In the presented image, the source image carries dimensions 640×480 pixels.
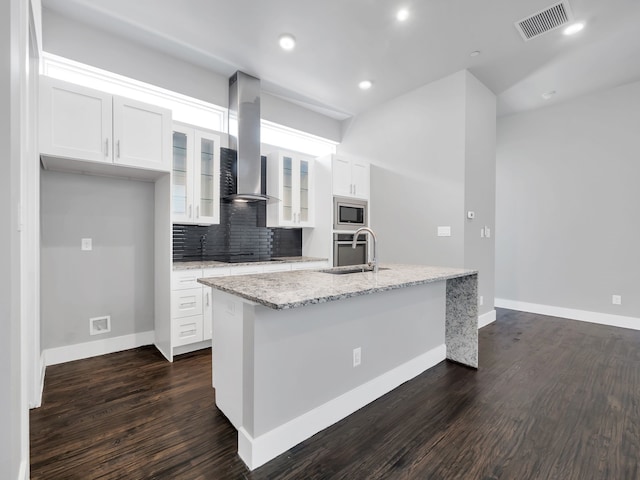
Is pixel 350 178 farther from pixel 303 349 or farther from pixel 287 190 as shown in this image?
pixel 303 349

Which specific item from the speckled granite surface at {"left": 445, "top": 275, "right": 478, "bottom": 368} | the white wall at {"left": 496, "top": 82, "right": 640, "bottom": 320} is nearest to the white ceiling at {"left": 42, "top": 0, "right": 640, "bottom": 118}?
the white wall at {"left": 496, "top": 82, "right": 640, "bottom": 320}

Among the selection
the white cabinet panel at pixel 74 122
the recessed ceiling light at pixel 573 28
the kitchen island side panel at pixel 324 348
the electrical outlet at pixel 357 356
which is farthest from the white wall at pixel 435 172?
the white cabinet panel at pixel 74 122

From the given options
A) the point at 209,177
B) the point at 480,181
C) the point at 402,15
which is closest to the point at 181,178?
the point at 209,177

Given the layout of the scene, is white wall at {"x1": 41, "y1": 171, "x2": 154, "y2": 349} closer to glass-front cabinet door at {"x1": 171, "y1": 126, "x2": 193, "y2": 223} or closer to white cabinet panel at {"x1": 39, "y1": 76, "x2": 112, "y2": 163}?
glass-front cabinet door at {"x1": 171, "y1": 126, "x2": 193, "y2": 223}

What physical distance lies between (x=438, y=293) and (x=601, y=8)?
8.72 ft

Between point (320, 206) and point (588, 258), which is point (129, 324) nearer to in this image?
point (320, 206)

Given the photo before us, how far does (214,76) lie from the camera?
3604 mm

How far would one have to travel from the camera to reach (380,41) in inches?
118

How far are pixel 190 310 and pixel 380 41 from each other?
3.16 meters

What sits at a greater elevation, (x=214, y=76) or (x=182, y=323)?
(x=214, y=76)

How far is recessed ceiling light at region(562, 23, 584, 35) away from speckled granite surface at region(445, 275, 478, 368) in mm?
2371

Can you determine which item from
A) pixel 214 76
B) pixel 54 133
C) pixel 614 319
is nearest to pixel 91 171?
pixel 54 133

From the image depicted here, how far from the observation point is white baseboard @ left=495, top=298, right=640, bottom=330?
3814mm

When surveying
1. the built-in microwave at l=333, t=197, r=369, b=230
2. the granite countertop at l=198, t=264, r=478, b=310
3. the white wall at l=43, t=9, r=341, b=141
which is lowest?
the granite countertop at l=198, t=264, r=478, b=310
